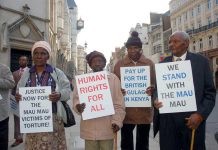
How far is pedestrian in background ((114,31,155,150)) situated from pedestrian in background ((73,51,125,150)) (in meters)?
0.71

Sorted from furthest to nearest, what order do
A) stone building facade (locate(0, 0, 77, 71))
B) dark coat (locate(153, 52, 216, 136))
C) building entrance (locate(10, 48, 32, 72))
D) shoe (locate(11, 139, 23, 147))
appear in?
1. building entrance (locate(10, 48, 32, 72))
2. stone building facade (locate(0, 0, 77, 71))
3. shoe (locate(11, 139, 23, 147))
4. dark coat (locate(153, 52, 216, 136))

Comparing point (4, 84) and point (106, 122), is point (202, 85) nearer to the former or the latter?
point (106, 122)

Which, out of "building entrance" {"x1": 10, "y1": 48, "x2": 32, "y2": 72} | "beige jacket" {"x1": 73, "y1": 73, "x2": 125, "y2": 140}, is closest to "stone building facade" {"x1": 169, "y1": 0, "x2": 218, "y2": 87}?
"building entrance" {"x1": 10, "y1": 48, "x2": 32, "y2": 72}

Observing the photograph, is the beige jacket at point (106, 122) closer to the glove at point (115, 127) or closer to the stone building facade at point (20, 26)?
the glove at point (115, 127)

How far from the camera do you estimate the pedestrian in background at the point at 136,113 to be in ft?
15.5

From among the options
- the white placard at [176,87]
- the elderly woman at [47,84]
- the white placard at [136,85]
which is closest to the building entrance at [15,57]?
the white placard at [136,85]

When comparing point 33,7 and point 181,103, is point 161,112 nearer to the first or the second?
point 181,103

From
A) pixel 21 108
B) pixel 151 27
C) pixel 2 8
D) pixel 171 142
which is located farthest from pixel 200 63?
pixel 151 27

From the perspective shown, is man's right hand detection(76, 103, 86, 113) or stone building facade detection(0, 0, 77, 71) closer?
man's right hand detection(76, 103, 86, 113)

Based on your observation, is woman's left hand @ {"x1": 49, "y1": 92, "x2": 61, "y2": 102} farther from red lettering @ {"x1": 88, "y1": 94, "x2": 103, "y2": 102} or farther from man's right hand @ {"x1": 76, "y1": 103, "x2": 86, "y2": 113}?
red lettering @ {"x1": 88, "y1": 94, "x2": 103, "y2": 102}

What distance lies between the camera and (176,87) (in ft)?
12.4

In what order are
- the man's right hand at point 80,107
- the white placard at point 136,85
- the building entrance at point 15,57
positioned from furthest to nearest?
1. the building entrance at point 15,57
2. the white placard at point 136,85
3. the man's right hand at point 80,107

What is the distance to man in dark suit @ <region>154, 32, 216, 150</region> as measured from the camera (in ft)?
11.9

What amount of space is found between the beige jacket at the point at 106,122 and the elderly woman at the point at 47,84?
25 centimetres
